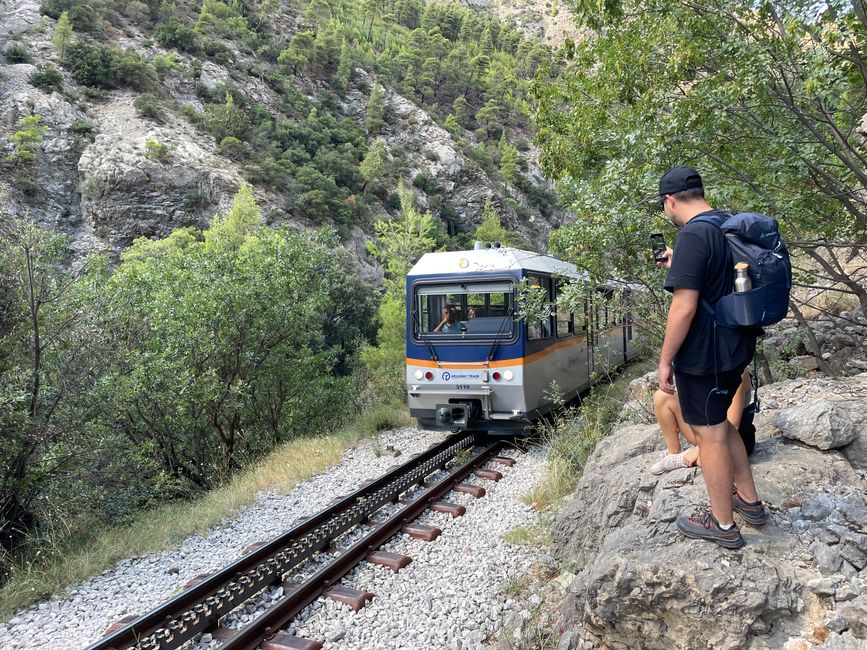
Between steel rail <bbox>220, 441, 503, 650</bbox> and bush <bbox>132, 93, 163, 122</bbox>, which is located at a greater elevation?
bush <bbox>132, 93, 163, 122</bbox>

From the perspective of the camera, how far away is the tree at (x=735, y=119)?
4762 mm

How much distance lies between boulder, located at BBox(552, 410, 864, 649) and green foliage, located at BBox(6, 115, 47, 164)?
3845 centimetres

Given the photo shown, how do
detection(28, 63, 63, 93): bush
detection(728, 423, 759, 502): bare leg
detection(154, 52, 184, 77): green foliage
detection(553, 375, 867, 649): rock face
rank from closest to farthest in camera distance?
detection(553, 375, 867, 649): rock face < detection(728, 423, 759, 502): bare leg < detection(28, 63, 63, 93): bush < detection(154, 52, 184, 77): green foliage

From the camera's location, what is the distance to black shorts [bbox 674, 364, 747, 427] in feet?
8.34

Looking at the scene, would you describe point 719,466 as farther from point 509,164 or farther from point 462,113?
point 462,113

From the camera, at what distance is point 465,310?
840 cm

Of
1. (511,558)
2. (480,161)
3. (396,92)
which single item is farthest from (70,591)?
(396,92)

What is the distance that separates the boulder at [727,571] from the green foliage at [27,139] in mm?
38449

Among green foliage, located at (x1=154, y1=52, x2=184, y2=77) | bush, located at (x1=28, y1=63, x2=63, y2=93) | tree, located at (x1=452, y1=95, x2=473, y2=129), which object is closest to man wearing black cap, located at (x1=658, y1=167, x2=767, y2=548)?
bush, located at (x1=28, y1=63, x2=63, y2=93)

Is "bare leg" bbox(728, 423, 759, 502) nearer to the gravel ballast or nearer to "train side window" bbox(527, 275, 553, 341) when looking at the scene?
the gravel ballast

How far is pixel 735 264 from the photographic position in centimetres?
251

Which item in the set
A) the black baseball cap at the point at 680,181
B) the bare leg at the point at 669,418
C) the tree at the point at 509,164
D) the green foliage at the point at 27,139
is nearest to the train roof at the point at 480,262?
the bare leg at the point at 669,418

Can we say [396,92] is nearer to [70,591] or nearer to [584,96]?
[584,96]

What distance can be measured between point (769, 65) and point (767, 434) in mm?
3400
